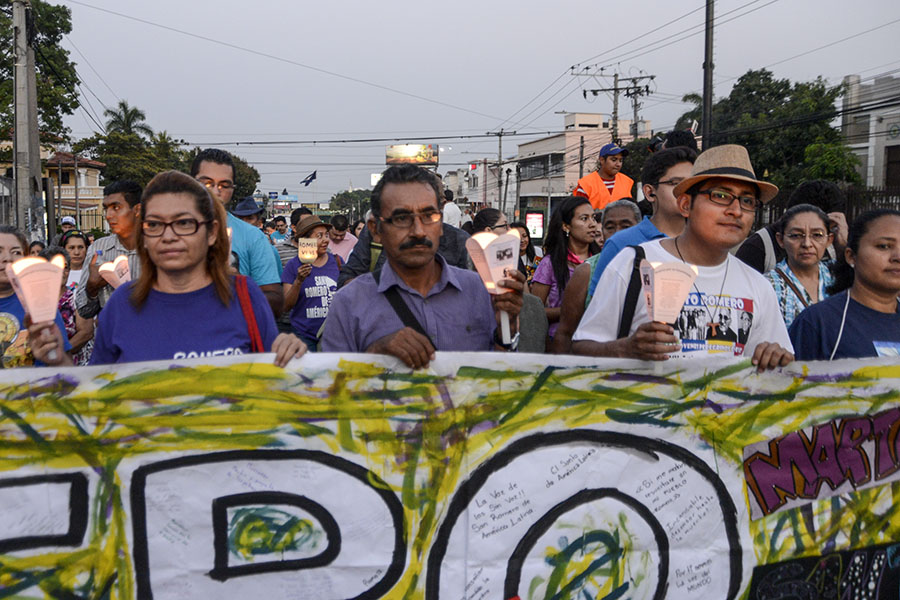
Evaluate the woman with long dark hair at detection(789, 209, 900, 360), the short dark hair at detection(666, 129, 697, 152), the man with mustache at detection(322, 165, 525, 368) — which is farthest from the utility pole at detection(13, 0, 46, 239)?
the woman with long dark hair at detection(789, 209, 900, 360)

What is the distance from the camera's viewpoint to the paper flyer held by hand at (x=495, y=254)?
2463 mm

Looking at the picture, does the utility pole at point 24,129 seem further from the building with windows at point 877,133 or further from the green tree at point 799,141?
the building with windows at point 877,133

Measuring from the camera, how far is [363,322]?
8.95 ft

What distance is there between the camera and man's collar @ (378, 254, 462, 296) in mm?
2793

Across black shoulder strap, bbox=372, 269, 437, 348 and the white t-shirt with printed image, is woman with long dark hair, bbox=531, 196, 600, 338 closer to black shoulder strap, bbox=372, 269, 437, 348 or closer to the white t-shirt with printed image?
the white t-shirt with printed image

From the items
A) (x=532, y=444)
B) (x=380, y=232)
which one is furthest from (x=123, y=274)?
(x=532, y=444)

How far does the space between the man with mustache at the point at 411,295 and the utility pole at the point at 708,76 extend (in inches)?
667

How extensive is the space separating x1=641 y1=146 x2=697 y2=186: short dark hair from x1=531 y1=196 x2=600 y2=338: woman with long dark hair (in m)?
1.12

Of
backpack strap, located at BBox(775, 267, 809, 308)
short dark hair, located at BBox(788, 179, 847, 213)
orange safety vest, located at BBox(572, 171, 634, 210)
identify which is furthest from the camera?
orange safety vest, located at BBox(572, 171, 634, 210)

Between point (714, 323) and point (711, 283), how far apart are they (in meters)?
0.15

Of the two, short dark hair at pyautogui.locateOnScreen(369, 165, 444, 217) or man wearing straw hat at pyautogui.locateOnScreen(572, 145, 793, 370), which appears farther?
short dark hair at pyautogui.locateOnScreen(369, 165, 444, 217)

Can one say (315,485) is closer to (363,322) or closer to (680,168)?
(363,322)

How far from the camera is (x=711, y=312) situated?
2766 mm

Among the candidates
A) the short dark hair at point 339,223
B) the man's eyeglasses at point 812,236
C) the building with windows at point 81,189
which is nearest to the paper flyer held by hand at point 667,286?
the man's eyeglasses at point 812,236
